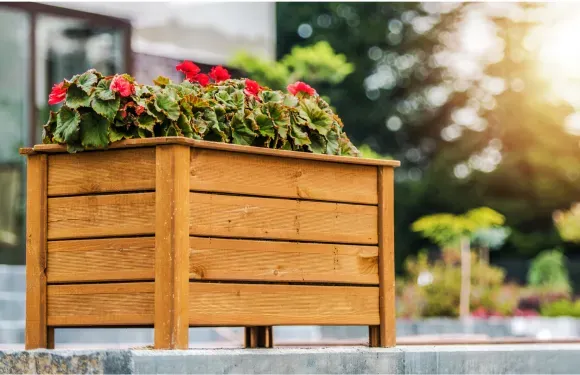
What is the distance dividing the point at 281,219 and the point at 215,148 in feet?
1.30

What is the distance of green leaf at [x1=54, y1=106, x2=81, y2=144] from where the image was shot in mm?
3658

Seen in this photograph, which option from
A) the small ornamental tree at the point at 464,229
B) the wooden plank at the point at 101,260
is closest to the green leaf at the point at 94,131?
the wooden plank at the point at 101,260

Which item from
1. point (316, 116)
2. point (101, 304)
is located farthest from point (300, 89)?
point (101, 304)

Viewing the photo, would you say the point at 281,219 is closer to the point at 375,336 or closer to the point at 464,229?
the point at 375,336

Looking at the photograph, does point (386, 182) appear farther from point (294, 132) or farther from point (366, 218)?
point (294, 132)

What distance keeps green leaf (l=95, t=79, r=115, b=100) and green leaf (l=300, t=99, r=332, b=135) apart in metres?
0.79

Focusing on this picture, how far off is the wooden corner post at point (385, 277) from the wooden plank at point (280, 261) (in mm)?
34

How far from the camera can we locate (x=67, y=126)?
12.2ft

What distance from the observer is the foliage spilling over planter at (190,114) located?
144 inches

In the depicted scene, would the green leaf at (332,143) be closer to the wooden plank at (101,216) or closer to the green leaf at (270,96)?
the green leaf at (270,96)

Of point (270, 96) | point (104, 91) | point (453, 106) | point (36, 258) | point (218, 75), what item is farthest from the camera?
point (453, 106)

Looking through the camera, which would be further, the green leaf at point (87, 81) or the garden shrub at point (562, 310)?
the garden shrub at point (562, 310)

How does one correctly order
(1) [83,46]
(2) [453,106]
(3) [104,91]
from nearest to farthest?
(3) [104,91]
(1) [83,46]
(2) [453,106]

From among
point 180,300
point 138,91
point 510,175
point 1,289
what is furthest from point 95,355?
point 510,175
